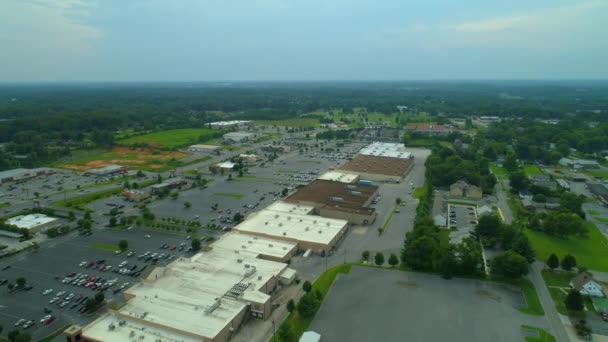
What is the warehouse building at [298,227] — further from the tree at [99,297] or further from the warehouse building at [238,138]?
the warehouse building at [238,138]

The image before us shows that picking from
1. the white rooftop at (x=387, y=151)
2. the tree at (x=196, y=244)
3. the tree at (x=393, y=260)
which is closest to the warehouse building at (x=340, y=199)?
the tree at (x=393, y=260)

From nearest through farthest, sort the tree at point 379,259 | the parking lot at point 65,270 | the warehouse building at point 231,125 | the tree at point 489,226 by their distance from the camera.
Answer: the parking lot at point 65,270 < the tree at point 379,259 < the tree at point 489,226 < the warehouse building at point 231,125

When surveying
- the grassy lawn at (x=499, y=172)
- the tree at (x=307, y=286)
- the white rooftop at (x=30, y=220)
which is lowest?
the grassy lawn at (x=499, y=172)

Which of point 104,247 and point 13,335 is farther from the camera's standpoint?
point 104,247

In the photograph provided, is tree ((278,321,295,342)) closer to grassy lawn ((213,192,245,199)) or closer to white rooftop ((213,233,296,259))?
white rooftop ((213,233,296,259))

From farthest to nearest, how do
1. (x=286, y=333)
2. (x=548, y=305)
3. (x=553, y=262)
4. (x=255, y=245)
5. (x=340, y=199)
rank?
(x=340, y=199), (x=255, y=245), (x=553, y=262), (x=548, y=305), (x=286, y=333)

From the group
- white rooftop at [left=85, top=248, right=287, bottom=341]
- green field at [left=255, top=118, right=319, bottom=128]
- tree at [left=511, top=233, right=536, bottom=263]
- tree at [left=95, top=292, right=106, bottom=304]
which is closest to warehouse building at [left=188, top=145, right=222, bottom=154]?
green field at [left=255, top=118, right=319, bottom=128]

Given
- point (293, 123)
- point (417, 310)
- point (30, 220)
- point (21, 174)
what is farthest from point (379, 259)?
point (293, 123)

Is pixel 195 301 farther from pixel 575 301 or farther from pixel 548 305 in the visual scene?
pixel 575 301
